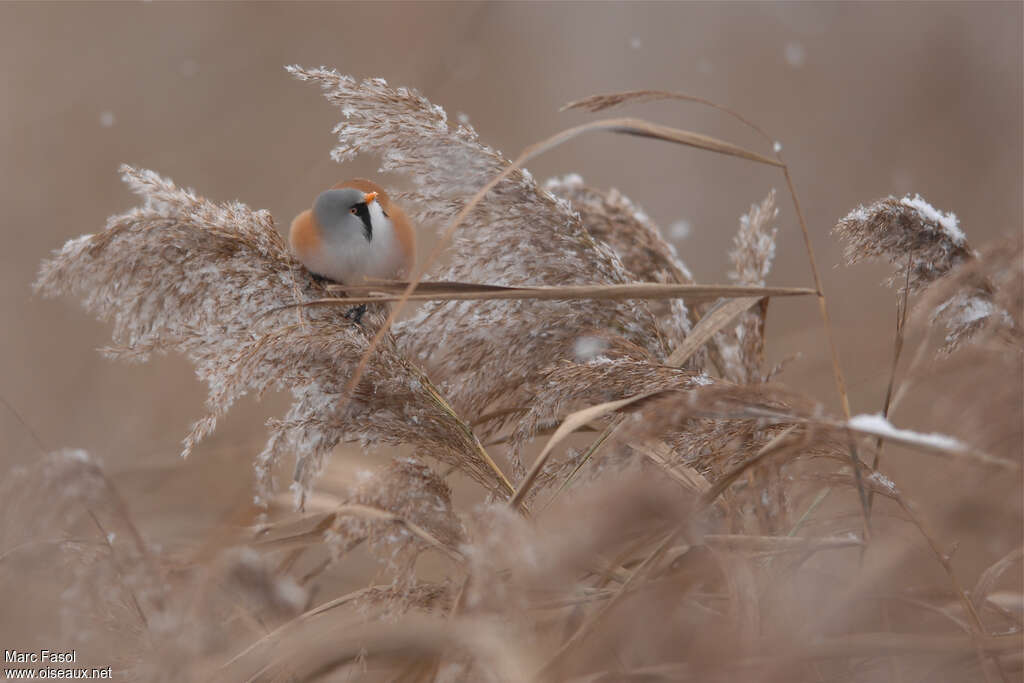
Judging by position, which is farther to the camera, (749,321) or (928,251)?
(749,321)

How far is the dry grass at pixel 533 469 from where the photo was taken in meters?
0.64

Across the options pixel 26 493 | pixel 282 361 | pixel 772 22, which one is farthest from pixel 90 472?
pixel 772 22

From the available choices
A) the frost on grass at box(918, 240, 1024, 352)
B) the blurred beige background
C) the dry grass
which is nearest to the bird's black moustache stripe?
the dry grass

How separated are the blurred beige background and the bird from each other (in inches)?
37.3

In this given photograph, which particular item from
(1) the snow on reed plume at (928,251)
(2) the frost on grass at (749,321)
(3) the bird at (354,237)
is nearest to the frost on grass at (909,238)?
(1) the snow on reed plume at (928,251)

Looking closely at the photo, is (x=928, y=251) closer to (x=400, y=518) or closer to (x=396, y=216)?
(x=400, y=518)

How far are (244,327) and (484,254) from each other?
354 mm

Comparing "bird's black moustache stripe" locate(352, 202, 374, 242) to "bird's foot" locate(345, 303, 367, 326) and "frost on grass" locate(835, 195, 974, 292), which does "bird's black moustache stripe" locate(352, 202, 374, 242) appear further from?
"frost on grass" locate(835, 195, 974, 292)

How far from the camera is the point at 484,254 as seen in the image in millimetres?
1057

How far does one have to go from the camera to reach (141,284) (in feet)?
3.14

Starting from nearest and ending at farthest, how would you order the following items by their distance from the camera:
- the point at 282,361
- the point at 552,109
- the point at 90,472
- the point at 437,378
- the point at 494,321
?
the point at 90,472 → the point at 282,361 → the point at 494,321 → the point at 437,378 → the point at 552,109

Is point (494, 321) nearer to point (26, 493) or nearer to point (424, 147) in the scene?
point (424, 147)

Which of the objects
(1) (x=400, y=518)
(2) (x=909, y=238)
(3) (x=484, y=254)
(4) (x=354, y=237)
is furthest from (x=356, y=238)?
(2) (x=909, y=238)

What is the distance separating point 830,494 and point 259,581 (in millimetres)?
698
